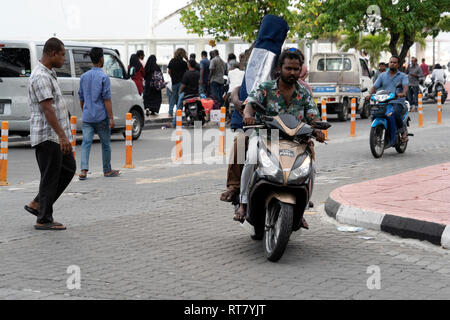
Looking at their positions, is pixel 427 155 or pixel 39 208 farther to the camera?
pixel 427 155

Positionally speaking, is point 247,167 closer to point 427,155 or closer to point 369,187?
point 369,187

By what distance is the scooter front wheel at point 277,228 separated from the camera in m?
6.34

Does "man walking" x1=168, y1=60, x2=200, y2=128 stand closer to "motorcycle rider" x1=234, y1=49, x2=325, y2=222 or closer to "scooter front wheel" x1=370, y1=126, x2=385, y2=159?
"scooter front wheel" x1=370, y1=126, x2=385, y2=159

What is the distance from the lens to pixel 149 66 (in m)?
24.7

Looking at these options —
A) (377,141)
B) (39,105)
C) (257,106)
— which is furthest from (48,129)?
(377,141)

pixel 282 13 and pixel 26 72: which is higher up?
Result: pixel 282 13

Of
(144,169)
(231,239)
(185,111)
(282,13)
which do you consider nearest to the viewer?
(231,239)

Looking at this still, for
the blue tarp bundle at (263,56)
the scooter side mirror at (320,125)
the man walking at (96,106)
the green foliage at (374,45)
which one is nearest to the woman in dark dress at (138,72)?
the man walking at (96,106)

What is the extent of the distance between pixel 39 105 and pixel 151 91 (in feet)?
55.5

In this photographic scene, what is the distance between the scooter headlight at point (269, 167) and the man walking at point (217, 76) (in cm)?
1752

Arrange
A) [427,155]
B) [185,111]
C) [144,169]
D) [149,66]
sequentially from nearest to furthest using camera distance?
[144,169]
[427,155]
[185,111]
[149,66]

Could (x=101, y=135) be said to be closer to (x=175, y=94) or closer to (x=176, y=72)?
(x=176, y=72)

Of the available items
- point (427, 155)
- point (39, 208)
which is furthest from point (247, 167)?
point (427, 155)
